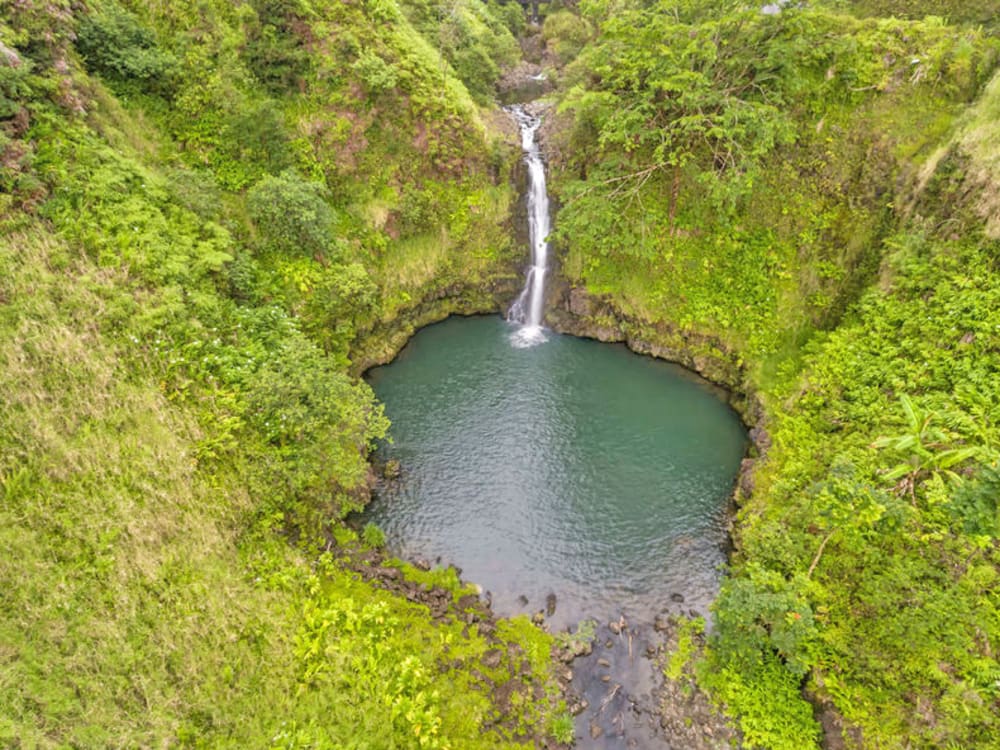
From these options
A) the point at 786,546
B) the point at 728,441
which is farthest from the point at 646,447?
the point at 786,546

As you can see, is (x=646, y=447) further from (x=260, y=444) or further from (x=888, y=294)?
(x=260, y=444)

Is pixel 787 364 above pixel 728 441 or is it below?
above

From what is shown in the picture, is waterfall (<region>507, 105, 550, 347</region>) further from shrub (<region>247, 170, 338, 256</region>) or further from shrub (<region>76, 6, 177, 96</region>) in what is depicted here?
shrub (<region>76, 6, 177, 96</region>)

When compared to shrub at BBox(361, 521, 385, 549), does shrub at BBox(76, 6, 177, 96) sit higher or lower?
higher

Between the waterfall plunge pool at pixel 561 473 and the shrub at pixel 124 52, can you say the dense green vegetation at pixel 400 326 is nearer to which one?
the shrub at pixel 124 52

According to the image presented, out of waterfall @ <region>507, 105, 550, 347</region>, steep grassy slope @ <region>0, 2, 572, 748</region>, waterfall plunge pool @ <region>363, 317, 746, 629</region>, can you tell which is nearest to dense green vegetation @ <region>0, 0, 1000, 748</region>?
steep grassy slope @ <region>0, 2, 572, 748</region>
